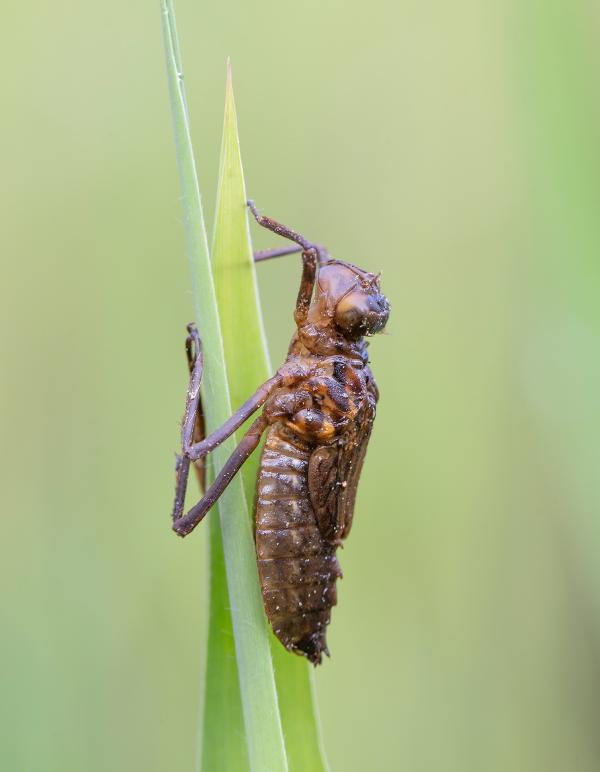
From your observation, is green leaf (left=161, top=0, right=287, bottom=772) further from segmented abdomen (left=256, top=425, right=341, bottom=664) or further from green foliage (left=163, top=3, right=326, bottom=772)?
segmented abdomen (left=256, top=425, right=341, bottom=664)

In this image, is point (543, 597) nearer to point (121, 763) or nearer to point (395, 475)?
point (395, 475)

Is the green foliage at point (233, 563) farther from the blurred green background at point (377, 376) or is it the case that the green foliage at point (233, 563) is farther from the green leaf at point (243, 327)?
the blurred green background at point (377, 376)

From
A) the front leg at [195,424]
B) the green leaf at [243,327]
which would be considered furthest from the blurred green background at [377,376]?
the green leaf at [243,327]

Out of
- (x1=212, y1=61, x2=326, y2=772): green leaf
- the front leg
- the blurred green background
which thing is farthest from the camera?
the blurred green background

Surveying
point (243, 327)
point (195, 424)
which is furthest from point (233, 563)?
point (195, 424)

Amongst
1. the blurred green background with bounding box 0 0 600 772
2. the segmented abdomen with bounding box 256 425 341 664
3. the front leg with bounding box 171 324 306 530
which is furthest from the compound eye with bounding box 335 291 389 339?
the blurred green background with bounding box 0 0 600 772
